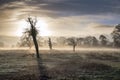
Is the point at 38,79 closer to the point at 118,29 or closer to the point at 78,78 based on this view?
the point at 78,78

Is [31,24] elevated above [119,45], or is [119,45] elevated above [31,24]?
[31,24]

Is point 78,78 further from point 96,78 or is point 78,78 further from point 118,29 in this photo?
point 118,29

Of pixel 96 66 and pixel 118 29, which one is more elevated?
pixel 118 29

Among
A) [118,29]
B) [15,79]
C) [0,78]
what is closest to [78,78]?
[15,79]

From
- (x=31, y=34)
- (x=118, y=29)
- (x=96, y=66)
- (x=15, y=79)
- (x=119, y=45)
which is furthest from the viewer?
(x=119, y=45)

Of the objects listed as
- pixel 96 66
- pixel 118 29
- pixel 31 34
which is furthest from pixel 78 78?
pixel 118 29

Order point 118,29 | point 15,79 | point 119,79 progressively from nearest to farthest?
point 119,79 < point 15,79 < point 118,29

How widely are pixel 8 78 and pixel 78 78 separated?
10.1 meters

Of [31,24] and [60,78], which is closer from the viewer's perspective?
[60,78]

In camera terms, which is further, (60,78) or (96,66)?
(96,66)

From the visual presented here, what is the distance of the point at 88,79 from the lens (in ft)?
116

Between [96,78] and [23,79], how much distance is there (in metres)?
10.1

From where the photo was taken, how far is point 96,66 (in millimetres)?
50031

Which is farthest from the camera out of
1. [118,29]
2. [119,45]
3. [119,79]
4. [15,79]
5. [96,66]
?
[119,45]
